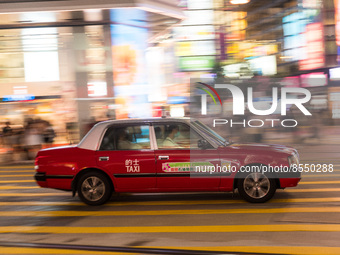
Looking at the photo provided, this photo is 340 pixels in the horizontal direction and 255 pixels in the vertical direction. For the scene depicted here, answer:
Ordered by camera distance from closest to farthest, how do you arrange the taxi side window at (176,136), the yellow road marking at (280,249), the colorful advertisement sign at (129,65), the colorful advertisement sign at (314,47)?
1. the yellow road marking at (280,249)
2. the taxi side window at (176,136)
3. the colorful advertisement sign at (129,65)
4. the colorful advertisement sign at (314,47)

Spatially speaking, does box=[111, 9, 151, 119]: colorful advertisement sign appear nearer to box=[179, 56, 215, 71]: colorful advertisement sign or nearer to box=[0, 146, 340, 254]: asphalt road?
box=[0, 146, 340, 254]: asphalt road

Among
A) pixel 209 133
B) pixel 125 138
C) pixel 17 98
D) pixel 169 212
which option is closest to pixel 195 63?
pixel 17 98

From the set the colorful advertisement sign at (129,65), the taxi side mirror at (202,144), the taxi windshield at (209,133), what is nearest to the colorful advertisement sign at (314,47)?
the colorful advertisement sign at (129,65)

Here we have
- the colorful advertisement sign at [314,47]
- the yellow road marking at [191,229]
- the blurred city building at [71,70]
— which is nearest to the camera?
the yellow road marking at [191,229]

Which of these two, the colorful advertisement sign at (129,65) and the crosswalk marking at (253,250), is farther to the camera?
the colorful advertisement sign at (129,65)

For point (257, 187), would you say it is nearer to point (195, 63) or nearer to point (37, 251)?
point (37, 251)

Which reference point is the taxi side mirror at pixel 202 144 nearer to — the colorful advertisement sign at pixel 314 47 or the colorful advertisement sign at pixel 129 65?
the colorful advertisement sign at pixel 129 65

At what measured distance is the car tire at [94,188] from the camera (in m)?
7.53

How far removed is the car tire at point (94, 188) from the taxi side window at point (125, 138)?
52cm

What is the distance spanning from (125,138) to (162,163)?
Answer: 850mm

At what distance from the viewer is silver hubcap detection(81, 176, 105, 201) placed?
24.8 feet

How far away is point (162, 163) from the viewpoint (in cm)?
733

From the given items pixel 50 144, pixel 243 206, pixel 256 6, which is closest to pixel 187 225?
pixel 243 206

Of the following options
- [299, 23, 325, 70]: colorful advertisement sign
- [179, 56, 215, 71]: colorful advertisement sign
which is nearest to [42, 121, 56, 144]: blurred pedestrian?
[179, 56, 215, 71]: colorful advertisement sign
